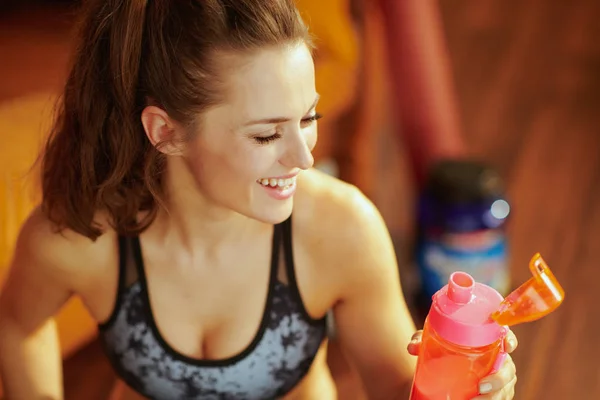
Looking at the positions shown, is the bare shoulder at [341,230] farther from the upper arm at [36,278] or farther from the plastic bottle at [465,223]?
the plastic bottle at [465,223]

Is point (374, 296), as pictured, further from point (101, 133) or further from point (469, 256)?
point (469, 256)

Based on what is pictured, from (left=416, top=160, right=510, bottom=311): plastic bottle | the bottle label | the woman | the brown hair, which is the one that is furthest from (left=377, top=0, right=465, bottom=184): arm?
the brown hair

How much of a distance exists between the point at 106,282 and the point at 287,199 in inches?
12.8

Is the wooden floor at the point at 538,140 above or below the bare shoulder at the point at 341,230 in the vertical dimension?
below

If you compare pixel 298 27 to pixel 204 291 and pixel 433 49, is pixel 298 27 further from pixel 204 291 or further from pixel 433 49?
pixel 433 49

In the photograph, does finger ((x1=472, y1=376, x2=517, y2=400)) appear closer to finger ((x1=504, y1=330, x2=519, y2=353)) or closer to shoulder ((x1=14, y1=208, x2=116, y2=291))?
finger ((x1=504, y1=330, x2=519, y2=353))

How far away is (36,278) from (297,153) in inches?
17.9

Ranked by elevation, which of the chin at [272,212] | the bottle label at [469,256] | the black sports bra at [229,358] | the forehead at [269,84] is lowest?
the bottle label at [469,256]

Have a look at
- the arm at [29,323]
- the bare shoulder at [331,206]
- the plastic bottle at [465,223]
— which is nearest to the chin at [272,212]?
the bare shoulder at [331,206]

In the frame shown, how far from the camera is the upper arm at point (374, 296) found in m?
1.07

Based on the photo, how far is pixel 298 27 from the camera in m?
0.91

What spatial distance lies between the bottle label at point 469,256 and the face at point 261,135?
1098mm

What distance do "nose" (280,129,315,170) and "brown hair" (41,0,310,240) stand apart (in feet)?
0.32

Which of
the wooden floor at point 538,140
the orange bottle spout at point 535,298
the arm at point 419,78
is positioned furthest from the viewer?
the arm at point 419,78
